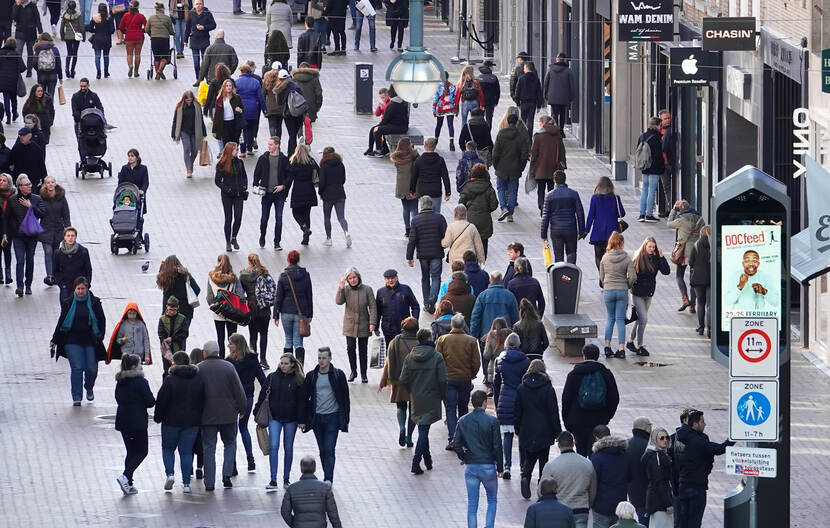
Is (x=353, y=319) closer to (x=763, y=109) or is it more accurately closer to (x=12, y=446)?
(x=12, y=446)

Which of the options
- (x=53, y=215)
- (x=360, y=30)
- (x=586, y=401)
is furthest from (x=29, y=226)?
(x=360, y=30)

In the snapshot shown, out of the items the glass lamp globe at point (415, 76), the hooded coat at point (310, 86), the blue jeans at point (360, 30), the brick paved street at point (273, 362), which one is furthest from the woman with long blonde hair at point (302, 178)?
the blue jeans at point (360, 30)

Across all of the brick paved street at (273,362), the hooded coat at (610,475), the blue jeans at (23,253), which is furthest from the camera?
the blue jeans at (23,253)

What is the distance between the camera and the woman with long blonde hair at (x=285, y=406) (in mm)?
18781

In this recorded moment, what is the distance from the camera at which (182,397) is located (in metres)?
18.8

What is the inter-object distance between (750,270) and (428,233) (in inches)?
399

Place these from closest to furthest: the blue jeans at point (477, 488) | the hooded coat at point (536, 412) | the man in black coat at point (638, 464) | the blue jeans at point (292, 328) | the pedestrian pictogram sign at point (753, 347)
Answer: the pedestrian pictogram sign at point (753, 347) → the man in black coat at point (638, 464) → the blue jeans at point (477, 488) → the hooded coat at point (536, 412) → the blue jeans at point (292, 328)

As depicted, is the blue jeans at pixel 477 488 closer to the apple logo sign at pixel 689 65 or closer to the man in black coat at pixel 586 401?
the man in black coat at pixel 586 401

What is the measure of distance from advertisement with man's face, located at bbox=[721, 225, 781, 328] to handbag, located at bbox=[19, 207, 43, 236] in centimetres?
1265

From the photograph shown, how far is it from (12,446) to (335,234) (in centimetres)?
979

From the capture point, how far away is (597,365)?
61.2 ft

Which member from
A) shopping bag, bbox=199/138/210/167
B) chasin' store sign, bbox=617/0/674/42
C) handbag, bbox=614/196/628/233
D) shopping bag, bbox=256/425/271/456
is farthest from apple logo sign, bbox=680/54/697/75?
shopping bag, bbox=256/425/271/456

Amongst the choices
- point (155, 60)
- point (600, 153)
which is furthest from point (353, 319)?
point (155, 60)

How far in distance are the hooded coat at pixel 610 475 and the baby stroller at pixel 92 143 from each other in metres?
16.9
